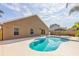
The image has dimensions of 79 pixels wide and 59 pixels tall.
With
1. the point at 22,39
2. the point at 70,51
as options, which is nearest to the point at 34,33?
the point at 22,39

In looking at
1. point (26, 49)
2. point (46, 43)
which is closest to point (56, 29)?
point (46, 43)

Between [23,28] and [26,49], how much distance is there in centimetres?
77

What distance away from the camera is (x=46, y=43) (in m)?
7.17

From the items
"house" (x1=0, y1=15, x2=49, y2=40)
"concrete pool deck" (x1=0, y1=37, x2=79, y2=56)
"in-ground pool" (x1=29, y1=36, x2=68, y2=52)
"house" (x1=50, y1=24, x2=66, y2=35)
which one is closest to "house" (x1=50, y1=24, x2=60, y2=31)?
"house" (x1=50, y1=24, x2=66, y2=35)

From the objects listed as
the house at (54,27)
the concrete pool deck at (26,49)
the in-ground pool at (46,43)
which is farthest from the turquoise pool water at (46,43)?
the house at (54,27)

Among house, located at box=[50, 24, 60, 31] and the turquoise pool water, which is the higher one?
house, located at box=[50, 24, 60, 31]

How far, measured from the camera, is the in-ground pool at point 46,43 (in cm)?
712

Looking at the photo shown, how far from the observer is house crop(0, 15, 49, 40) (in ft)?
23.1

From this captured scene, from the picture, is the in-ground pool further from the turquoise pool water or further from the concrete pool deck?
the concrete pool deck

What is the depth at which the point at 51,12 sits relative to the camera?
7055 millimetres

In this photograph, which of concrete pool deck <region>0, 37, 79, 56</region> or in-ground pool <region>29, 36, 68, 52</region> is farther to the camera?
in-ground pool <region>29, 36, 68, 52</region>

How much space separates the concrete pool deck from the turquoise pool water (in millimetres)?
154

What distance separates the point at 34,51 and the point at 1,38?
1.28 meters

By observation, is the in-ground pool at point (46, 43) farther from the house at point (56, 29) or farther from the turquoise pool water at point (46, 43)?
the house at point (56, 29)
